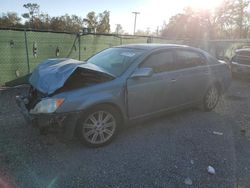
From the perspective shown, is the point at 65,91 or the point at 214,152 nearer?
the point at 65,91

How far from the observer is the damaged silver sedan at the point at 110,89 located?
10.5ft

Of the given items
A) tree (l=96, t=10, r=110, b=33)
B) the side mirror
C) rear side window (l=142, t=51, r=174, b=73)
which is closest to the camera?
the side mirror

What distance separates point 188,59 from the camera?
4691 mm

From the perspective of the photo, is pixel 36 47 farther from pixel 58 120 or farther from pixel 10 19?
pixel 10 19

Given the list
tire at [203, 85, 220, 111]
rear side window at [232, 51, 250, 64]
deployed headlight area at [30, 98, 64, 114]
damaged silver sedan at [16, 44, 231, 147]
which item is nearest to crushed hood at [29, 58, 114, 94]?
damaged silver sedan at [16, 44, 231, 147]

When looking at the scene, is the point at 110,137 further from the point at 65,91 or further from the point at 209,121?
the point at 209,121

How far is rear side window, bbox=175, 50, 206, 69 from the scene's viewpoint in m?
4.48

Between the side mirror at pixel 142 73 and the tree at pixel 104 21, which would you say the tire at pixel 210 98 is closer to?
the side mirror at pixel 142 73

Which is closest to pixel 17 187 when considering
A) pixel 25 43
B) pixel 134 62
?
pixel 134 62

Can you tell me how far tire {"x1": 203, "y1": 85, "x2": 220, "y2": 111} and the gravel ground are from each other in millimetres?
586

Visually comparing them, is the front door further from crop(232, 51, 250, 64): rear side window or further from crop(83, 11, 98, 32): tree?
crop(83, 11, 98, 32): tree

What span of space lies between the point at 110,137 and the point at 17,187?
1.46 m

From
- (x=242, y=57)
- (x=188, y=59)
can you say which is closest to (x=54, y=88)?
(x=188, y=59)

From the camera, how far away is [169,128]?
435 centimetres
